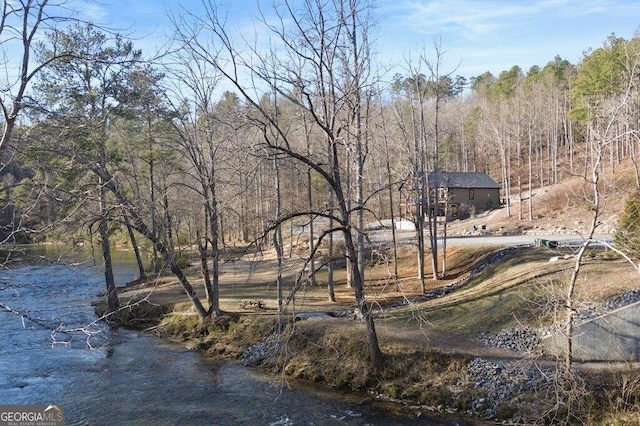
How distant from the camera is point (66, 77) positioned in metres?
21.9

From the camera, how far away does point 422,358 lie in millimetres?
14203

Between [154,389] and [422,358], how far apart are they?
7663mm

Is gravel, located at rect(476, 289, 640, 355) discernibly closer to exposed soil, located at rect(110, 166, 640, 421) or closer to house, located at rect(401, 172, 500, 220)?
exposed soil, located at rect(110, 166, 640, 421)

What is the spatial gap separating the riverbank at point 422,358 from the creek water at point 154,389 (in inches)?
27.9

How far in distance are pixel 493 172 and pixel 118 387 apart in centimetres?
6506

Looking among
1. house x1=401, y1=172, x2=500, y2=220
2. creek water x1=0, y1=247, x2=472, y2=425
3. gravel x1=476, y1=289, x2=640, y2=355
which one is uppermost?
house x1=401, y1=172, x2=500, y2=220

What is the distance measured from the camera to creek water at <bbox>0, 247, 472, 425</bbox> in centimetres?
1218

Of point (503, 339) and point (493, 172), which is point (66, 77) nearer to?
point (503, 339)

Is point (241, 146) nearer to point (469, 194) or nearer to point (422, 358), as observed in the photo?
point (422, 358)

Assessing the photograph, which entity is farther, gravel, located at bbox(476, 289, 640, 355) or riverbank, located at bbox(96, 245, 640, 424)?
gravel, located at bbox(476, 289, 640, 355)

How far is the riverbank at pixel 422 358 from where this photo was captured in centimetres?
1123

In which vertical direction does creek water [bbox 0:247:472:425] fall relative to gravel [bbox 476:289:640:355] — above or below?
below

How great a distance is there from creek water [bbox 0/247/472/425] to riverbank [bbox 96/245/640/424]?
71cm

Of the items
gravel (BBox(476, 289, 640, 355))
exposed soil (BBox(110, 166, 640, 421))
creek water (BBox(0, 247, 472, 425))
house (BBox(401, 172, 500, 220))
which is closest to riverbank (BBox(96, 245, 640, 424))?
exposed soil (BBox(110, 166, 640, 421))
